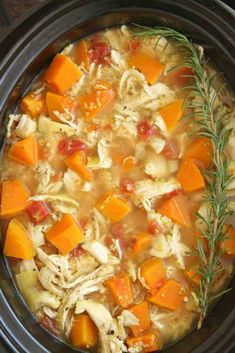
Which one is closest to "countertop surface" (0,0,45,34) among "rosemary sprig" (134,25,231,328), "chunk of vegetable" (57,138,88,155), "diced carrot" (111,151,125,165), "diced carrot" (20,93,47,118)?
"diced carrot" (20,93,47,118)

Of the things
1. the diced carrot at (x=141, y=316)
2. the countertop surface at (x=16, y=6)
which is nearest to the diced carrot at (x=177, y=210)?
the diced carrot at (x=141, y=316)

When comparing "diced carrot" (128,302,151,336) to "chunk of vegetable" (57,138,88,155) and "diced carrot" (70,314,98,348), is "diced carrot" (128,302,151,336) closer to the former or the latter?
"diced carrot" (70,314,98,348)

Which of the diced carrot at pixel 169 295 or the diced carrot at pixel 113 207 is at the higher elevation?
the diced carrot at pixel 113 207

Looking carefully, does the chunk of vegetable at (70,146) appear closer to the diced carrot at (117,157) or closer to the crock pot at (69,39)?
the diced carrot at (117,157)

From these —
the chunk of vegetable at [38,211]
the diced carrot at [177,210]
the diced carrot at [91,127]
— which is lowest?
the diced carrot at [177,210]

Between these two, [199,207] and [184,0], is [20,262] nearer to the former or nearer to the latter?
[199,207]

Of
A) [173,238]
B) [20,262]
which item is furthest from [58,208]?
[173,238]
